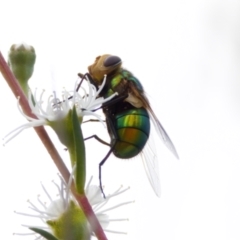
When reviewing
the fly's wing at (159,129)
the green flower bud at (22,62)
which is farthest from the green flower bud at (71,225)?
the fly's wing at (159,129)

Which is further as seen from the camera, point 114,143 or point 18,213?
point 114,143

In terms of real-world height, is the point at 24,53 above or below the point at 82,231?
above

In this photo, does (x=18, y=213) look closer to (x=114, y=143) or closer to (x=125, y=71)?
(x=114, y=143)

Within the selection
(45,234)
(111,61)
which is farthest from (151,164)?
(45,234)

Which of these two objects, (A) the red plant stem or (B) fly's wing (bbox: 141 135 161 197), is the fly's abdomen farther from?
(A) the red plant stem

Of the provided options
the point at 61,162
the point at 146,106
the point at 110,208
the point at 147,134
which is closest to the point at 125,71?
the point at 146,106

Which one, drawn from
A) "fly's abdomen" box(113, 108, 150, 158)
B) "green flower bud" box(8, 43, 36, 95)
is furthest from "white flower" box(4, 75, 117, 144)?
"fly's abdomen" box(113, 108, 150, 158)

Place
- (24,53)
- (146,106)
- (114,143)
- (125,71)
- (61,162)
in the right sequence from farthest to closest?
(125,71), (146,106), (114,143), (24,53), (61,162)
